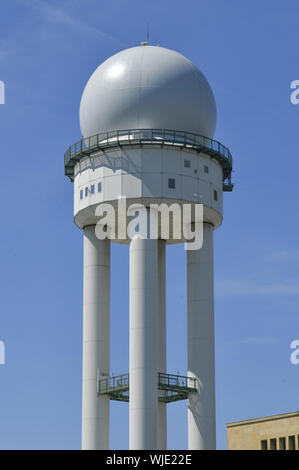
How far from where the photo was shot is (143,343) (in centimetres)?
8938

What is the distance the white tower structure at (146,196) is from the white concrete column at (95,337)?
8cm

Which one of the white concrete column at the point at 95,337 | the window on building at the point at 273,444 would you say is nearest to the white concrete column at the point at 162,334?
the white concrete column at the point at 95,337

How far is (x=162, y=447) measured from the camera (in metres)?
96.3

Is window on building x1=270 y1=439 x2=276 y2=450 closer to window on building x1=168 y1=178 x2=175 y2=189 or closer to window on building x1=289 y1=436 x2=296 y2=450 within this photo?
window on building x1=289 y1=436 x2=296 y2=450

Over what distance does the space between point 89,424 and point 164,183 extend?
62.5ft

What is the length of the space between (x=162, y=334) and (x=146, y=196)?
13453 millimetres

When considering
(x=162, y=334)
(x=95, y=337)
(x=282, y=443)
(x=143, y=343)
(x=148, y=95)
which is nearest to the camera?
(x=143, y=343)

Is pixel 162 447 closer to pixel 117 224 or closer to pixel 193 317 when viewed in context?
pixel 193 317

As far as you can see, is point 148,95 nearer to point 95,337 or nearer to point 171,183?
point 171,183

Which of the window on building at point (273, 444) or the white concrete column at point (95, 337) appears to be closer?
the white concrete column at point (95, 337)

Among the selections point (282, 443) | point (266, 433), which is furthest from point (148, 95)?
point (282, 443)

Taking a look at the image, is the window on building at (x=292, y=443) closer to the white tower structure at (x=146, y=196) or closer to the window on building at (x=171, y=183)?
the white tower structure at (x=146, y=196)

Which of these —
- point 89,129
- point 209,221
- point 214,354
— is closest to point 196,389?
point 214,354

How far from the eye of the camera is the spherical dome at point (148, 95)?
92625 mm
